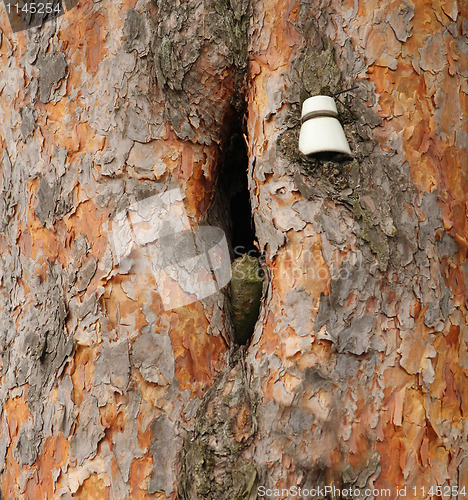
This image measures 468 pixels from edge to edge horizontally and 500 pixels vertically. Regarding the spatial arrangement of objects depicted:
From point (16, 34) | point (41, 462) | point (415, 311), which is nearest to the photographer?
point (415, 311)

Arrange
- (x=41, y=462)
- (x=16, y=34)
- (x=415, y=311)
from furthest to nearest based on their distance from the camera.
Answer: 1. (x=16, y=34)
2. (x=41, y=462)
3. (x=415, y=311)

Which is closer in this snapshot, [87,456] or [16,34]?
[87,456]

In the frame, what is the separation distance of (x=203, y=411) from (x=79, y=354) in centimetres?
40

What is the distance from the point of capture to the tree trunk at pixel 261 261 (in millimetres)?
1610

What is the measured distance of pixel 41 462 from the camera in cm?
174

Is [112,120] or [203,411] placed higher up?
[112,120]

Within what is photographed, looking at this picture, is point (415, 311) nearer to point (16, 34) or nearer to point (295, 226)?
point (295, 226)

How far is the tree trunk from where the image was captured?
1610 millimetres

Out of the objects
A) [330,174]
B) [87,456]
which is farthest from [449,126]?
[87,456]

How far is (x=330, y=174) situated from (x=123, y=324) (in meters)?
0.74

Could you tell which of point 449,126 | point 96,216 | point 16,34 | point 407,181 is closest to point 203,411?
point 96,216

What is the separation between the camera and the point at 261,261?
182 centimetres

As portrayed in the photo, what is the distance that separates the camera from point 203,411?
171cm

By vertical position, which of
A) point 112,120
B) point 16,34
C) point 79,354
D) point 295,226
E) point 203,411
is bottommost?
point 203,411
